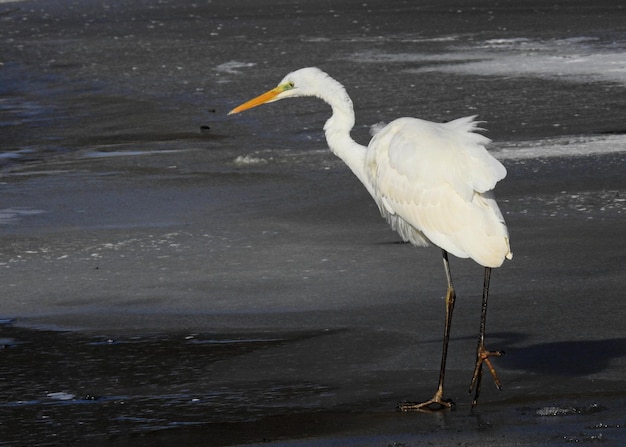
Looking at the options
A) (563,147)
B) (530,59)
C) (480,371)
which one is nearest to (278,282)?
(480,371)

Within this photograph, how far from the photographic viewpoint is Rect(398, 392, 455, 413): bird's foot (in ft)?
18.1

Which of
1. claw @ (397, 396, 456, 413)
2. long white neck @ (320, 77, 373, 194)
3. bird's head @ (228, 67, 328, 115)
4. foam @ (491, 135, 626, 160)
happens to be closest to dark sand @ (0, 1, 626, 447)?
claw @ (397, 396, 456, 413)

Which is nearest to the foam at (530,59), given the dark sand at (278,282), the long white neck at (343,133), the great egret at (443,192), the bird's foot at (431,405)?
the dark sand at (278,282)

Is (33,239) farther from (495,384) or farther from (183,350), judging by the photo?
(495,384)

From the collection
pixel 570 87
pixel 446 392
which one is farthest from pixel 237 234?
pixel 570 87

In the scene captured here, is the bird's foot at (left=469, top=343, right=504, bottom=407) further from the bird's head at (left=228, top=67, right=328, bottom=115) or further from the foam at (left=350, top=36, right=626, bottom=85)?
the foam at (left=350, top=36, right=626, bottom=85)

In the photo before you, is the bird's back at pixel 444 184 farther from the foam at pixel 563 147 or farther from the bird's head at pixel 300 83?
the foam at pixel 563 147

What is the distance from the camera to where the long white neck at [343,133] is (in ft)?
23.4

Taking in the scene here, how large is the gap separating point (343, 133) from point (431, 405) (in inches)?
83.7

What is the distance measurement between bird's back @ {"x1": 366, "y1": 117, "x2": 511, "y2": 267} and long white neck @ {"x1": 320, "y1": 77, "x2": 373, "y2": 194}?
0.92ft

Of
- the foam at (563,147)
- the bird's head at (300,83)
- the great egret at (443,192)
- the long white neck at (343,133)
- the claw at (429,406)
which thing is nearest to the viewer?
the claw at (429,406)

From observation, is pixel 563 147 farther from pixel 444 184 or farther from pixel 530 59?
pixel 444 184

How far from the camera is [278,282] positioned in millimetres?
7867

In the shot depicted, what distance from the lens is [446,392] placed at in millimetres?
5871
